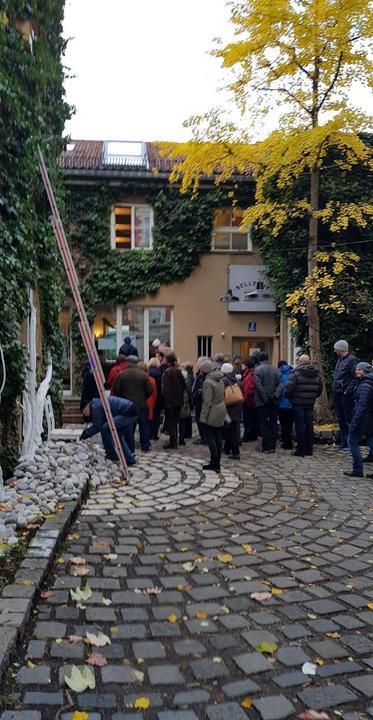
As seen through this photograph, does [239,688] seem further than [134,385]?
No

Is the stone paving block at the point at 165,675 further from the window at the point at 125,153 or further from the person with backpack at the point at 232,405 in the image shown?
the window at the point at 125,153

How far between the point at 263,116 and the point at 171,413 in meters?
6.89

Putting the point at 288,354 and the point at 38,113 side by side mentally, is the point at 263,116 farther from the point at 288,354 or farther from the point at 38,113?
the point at 288,354

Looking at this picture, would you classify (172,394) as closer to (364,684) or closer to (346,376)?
(346,376)

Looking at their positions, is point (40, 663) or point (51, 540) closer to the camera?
point (40, 663)

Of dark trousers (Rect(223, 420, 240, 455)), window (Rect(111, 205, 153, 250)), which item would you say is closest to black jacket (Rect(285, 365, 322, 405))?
dark trousers (Rect(223, 420, 240, 455))

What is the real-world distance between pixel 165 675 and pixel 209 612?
792 mm

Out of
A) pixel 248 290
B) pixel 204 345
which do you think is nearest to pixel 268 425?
pixel 204 345

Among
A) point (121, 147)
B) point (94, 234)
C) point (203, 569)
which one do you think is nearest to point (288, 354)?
point (94, 234)

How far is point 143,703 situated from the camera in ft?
9.00

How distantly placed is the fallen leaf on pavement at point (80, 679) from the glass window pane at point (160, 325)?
14651mm

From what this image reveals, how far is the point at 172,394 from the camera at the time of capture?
9836 mm

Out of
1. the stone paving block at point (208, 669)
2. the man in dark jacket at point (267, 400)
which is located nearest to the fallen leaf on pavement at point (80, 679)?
the stone paving block at point (208, 669)

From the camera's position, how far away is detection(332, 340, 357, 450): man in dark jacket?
995 cm
